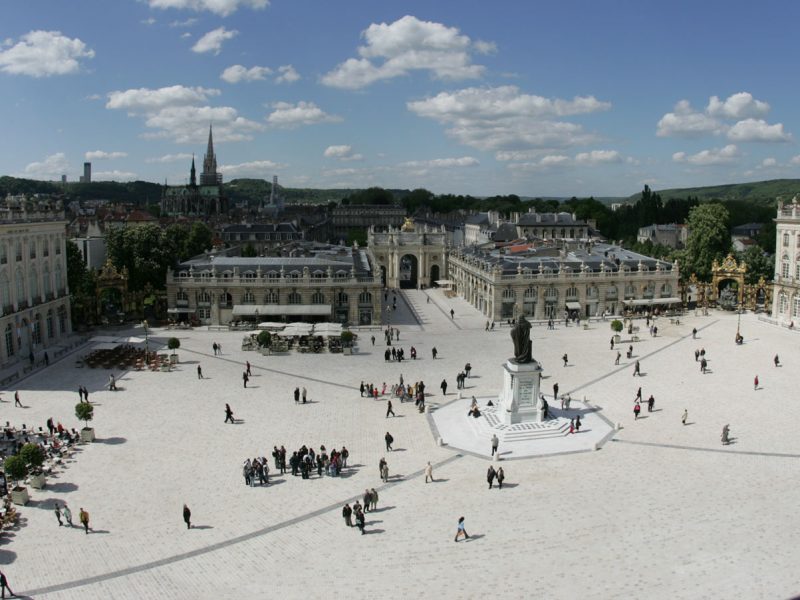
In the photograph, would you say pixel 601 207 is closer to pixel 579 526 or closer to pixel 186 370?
pixel 186 370

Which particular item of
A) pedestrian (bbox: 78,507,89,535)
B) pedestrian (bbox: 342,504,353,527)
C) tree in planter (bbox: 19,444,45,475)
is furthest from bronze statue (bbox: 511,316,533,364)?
tree in planter (bbox: 19,444,45,475)

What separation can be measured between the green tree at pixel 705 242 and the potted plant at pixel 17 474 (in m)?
73.7

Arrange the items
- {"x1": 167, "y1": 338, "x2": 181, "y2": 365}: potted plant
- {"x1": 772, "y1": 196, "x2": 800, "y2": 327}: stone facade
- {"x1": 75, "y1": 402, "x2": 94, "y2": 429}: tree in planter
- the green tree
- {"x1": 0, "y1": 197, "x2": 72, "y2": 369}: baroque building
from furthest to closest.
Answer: the green tree
{"x1": 772, "y1": 196, "x2": 800, "y2": 327}: stone facade
{"x1": 0, "y1": 197, "x2": 72, "y2": 369}: baroque building
{"x1": 167, "y1": 338, "x2": 181, "y2": 365}: potted plant
{"x1": 75, "y1": 402, "x2": 94, "y2": 429}: tree in planter

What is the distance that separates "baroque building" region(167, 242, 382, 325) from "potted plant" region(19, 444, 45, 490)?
35.3 metres

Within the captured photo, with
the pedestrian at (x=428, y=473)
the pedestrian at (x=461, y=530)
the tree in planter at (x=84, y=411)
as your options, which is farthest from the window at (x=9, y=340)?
the pedestrian at (x=461, y=530)

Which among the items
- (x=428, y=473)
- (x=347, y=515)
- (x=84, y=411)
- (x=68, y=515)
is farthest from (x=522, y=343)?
(x=68, y=515)

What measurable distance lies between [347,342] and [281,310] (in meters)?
12.4

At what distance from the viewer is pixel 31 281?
178 feet

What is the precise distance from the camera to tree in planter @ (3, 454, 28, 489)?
25.9 meters

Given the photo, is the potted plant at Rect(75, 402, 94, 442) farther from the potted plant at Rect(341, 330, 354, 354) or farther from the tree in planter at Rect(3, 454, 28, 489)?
the potted plant at Rect(341, 330, 354, 354)

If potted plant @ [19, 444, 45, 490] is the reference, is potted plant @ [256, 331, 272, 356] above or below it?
above

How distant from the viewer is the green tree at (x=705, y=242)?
270 feet

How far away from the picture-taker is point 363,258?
8212 cm

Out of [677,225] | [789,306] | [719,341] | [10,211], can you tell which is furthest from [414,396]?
[677,225]
